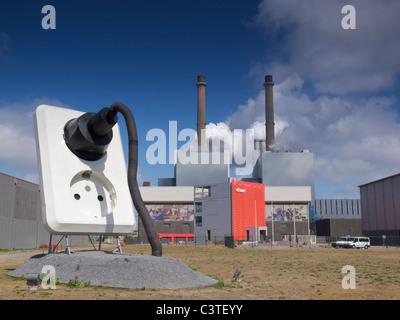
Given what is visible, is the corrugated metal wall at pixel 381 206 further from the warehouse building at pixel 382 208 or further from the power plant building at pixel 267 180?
the power plant building at pixel 267 180

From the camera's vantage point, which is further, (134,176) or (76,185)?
(76,185)

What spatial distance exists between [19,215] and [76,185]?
4087 centimetres

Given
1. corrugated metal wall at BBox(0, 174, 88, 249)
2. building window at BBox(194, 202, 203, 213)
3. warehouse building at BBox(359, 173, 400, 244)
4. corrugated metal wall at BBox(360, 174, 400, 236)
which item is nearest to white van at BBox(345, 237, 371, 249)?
warehouse building at BBox(359, 173, 400, 244)

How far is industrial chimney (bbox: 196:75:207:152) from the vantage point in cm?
10688

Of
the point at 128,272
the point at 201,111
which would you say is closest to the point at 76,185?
the point at 128,272

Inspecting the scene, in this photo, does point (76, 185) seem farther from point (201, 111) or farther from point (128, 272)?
point (201, 111)

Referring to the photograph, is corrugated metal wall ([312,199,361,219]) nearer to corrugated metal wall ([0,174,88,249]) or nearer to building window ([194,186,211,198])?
building window ([194,186,211,198])

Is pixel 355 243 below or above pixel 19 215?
below

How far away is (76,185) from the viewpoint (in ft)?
68.5

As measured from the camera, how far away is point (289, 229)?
111 m

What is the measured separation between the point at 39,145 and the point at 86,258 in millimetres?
6266

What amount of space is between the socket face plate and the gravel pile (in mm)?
2256

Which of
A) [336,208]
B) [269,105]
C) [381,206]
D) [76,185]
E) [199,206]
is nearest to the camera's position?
[76,185]
